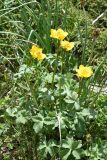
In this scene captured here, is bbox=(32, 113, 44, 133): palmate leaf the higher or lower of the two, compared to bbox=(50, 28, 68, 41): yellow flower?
lower

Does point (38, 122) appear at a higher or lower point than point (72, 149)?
higher

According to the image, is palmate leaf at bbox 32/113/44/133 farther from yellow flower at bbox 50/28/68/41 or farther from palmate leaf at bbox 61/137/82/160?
yellow flower at bbox 50/28/68/41

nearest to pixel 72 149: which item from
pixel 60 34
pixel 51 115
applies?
pixel 51 115

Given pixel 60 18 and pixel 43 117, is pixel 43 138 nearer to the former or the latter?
pixel 43 117

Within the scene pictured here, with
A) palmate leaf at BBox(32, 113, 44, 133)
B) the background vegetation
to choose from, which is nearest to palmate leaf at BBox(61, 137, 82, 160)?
the background vegetation

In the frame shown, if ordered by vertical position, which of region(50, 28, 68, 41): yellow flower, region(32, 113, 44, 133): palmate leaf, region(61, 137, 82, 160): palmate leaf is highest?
region(50, 28, 68, 41): yellow flower

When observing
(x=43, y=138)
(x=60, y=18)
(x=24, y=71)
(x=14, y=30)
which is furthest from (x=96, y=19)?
(x=43, y=138)

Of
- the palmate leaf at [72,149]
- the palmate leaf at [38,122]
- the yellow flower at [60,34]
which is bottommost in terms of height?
the palmate leaf at [72,149]

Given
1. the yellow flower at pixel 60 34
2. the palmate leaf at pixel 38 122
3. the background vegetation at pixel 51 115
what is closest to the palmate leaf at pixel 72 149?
the background vegetation at pixel 51 115

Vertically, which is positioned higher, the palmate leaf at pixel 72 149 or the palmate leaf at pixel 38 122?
the palmate leaf at pixel 38 122

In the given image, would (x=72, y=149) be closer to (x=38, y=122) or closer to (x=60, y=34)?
(x=38, y=122)

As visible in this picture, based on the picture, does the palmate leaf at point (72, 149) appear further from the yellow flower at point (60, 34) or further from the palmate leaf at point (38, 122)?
the yellow flower at point (60, 34)
